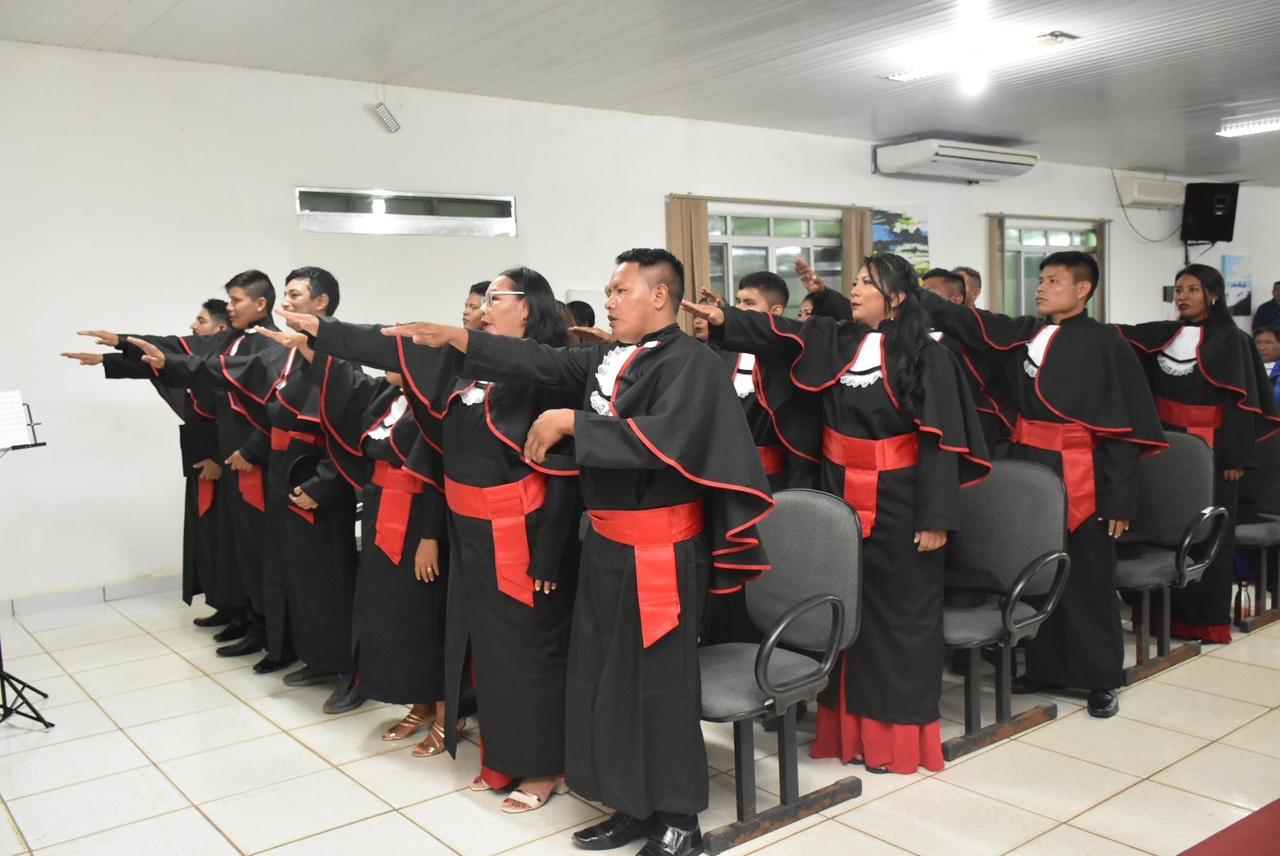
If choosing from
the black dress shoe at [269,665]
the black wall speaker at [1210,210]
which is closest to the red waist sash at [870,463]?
the black dress shoe at [269,665]

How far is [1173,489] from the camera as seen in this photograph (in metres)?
4.29

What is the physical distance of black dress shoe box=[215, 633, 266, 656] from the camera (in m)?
4.95

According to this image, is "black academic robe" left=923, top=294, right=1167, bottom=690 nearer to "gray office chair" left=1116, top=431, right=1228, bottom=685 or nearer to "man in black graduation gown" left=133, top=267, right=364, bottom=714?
"gray office chair" left=1116, top=431, right=1228, bottom=685

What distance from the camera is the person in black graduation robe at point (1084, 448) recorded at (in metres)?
3.91

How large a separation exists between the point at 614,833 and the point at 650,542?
84 centimetres

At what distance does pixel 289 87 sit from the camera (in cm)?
671

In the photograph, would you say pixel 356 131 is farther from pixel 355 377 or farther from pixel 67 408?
pixel 355 377

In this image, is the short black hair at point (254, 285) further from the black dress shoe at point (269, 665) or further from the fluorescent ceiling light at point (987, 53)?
the fluorescent ceiling light at point (987, 53)

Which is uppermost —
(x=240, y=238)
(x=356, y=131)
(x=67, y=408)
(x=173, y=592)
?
(x=356, y=131)

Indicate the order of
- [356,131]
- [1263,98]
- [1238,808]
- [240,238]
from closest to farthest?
1. [1238,808]
2. [240,238]
3. [356,131]
4. [1263,98]

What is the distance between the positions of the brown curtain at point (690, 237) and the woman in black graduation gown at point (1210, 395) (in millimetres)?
4084

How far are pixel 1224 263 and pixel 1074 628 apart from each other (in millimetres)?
12034

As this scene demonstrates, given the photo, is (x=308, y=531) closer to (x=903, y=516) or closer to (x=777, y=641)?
(x=777, y=641)

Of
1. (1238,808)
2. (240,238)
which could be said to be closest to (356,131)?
(240,238)
